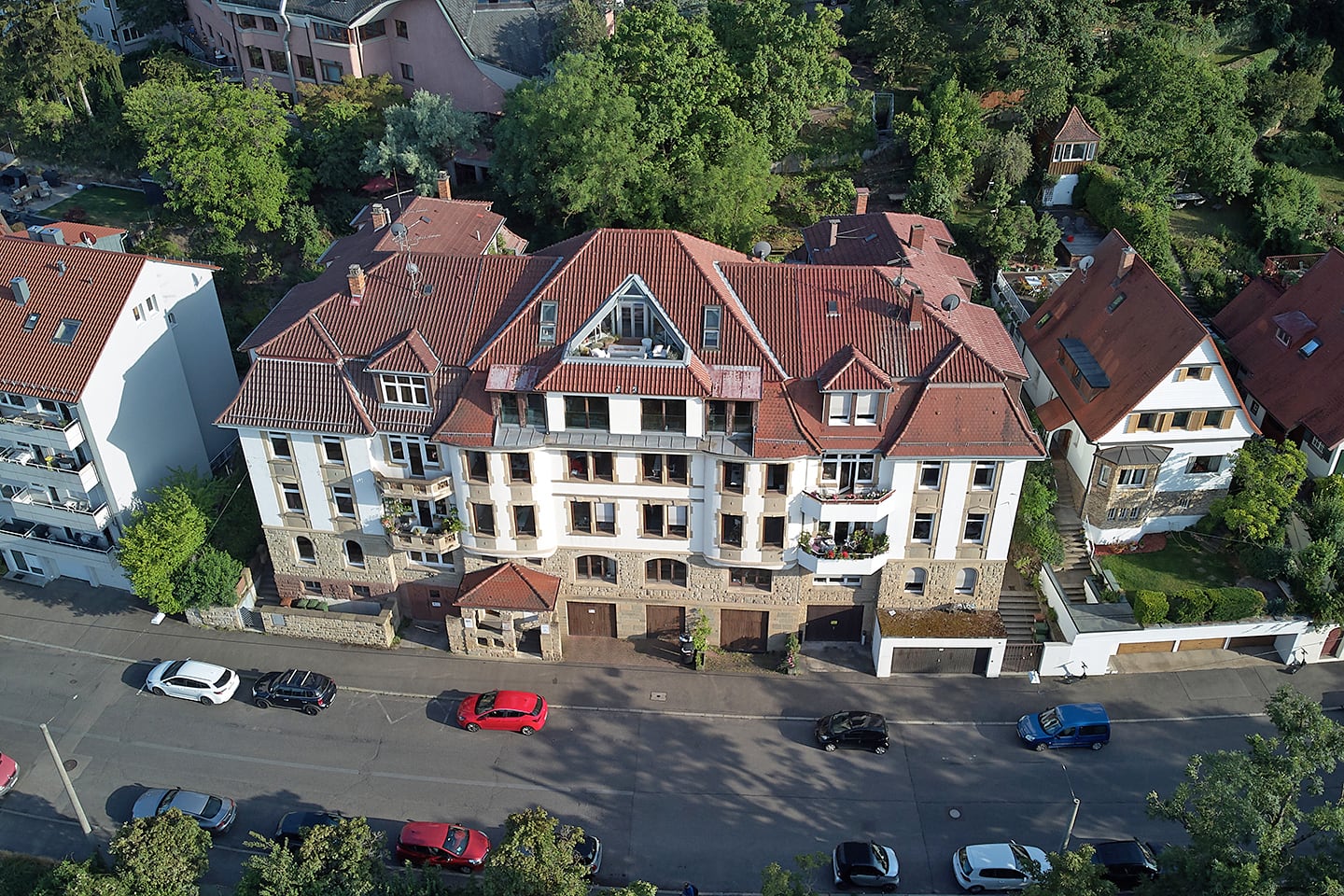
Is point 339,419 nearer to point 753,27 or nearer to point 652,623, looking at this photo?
point 652,623

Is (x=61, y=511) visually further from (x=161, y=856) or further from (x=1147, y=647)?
(x=1147, y=647)

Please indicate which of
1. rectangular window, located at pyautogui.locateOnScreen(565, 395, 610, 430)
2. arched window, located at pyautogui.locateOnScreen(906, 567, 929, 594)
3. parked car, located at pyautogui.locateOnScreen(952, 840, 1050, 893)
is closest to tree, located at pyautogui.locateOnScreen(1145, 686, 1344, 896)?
parked car, located at pyautogui.locateOnScreen(952, 840, 1050, 893)

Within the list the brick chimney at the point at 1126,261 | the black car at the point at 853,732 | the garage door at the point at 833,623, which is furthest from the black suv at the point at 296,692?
the brick chimney at the point at 1126,261

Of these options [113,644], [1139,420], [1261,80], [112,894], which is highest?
[1261,80]

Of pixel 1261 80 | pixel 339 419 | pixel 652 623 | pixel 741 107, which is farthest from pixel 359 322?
pixel 1261 80

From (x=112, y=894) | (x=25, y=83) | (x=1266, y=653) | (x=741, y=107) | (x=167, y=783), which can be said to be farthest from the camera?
(x=25, y=83)

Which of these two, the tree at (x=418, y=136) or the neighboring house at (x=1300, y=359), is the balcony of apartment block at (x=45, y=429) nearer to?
the tree at (x=418, y=136)

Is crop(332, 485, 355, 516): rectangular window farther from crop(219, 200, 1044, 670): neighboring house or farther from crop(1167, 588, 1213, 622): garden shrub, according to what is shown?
crop(1167, 588, 1213, 622): garden shrub
